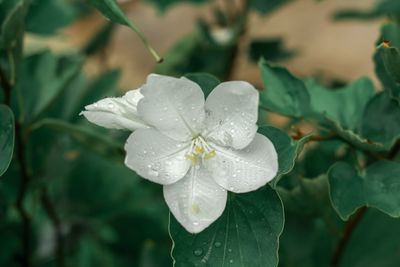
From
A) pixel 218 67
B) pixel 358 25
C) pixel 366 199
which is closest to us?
pixel 366 199

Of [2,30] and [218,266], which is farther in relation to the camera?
[2,30]

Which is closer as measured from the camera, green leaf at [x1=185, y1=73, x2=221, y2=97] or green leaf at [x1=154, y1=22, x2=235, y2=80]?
green leaf at [x1=185, y1=73, x2=221, y2=97]

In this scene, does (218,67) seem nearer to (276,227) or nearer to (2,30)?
(2,30)

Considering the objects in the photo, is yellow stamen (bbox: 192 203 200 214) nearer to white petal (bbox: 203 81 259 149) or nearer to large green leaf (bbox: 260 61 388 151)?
white petal (bbox: 203 81 259 149)

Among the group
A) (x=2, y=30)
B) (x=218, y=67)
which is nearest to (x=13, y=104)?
(x=2, y=30)

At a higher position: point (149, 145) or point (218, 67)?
point (149, 145)

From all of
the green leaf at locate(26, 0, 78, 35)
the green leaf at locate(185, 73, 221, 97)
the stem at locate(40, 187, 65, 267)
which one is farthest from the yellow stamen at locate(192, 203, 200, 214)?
the green leaf at locate(26, 0, 78, 35)

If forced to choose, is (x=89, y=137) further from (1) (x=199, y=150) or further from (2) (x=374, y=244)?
(2) (x=374, y=244)
